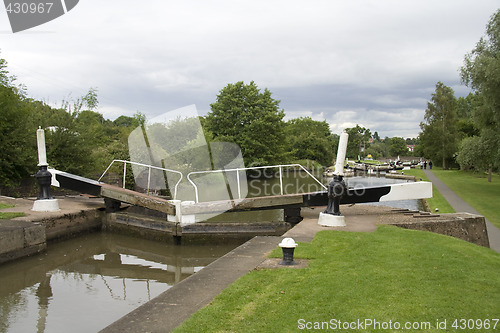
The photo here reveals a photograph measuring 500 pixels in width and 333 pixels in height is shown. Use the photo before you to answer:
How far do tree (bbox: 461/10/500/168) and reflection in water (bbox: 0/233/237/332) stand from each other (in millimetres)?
17137

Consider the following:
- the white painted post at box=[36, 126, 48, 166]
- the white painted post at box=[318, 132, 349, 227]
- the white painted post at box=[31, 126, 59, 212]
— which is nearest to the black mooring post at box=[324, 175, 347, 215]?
the white painted post at box=[318, 132, 349, 227]

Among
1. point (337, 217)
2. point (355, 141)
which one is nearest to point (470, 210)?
point (337, 217)

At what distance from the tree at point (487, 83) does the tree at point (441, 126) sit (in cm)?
3606

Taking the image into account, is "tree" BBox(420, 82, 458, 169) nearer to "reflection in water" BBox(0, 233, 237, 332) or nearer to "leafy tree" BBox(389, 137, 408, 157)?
"reflection in water" BBox(0, 233, 237, 332)

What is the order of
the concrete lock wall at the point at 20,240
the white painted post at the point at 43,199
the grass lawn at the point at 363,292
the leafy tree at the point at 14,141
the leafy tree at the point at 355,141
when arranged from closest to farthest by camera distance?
the grass lawn at the point at 363,292
the concrete lock wall at the point at 20,240
the white painted post at the point at 43,199
the leafy tree at the point at 14,141
the leafy tree at the point at 355,141

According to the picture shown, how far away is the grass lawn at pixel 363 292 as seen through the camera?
418 centimetres

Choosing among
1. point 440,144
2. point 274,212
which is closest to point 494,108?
point 274,212

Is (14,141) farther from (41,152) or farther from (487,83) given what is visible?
(487,83)

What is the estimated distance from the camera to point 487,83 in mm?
20453

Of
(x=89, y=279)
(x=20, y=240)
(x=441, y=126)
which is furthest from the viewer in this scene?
(x=441, y=126)

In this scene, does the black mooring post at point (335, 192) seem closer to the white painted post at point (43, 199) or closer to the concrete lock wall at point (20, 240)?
the concrete lock wall at point (20, 240)

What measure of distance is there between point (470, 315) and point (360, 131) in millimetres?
122353

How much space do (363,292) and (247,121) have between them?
39.0 m

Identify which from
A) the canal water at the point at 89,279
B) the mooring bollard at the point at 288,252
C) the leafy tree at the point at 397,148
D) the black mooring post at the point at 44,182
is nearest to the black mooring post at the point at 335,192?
the canal water at the point at 89,279
